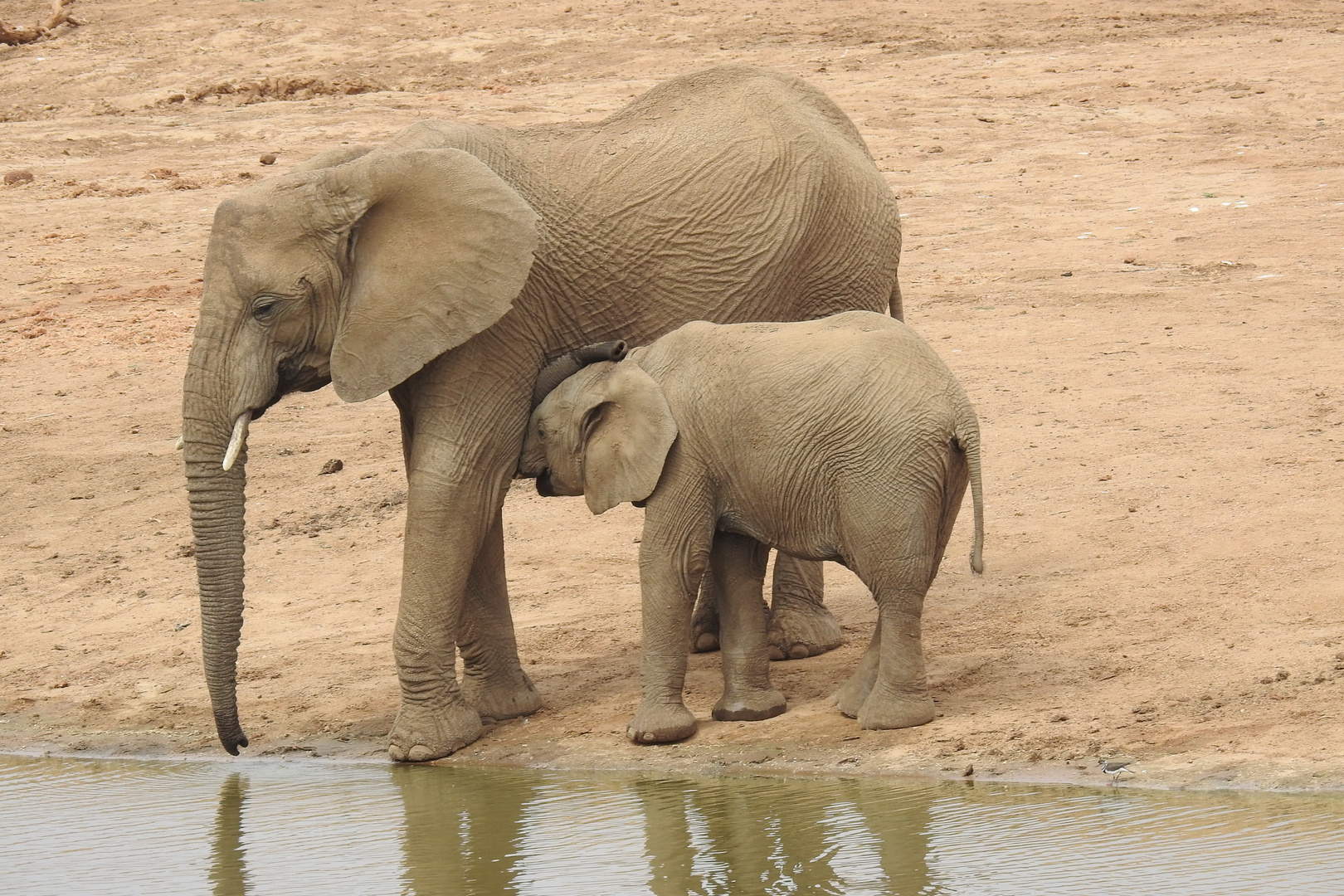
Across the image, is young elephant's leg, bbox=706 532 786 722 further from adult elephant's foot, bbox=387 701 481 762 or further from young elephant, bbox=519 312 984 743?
adult elephant's foot, bbox=387 701 481 762

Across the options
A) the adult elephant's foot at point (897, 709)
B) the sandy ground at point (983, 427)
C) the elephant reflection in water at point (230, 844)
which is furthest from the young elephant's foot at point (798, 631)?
the elephant reflection in water at point (230, 844)

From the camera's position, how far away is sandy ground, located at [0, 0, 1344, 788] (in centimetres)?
744

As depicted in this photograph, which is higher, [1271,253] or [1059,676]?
[1271,253]

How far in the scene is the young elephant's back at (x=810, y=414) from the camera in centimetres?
682

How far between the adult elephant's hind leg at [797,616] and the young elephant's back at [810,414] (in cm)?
111

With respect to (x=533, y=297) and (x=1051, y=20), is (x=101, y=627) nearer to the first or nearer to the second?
(x=533, y=297)

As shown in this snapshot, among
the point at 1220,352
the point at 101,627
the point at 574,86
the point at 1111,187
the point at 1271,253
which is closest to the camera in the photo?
the point at 101,627

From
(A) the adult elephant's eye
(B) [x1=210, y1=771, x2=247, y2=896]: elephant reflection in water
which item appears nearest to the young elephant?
(A) the adult elephant's eye

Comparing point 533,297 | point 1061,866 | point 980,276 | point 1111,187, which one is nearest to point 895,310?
point 533,297

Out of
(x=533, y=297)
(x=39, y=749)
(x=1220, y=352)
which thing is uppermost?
(x=533, y=297)

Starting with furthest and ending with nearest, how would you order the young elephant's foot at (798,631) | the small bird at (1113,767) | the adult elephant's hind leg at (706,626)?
the adult elephant's hind leg at (706,626) < the young elephant's foot at (798,631) < the small bird at (1113,767)

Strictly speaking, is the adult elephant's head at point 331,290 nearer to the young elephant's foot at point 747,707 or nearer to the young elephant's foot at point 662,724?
the young elephant's foot at point 662,724

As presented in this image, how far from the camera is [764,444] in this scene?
7.04 meters

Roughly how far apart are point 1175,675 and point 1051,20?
15.3 metres
